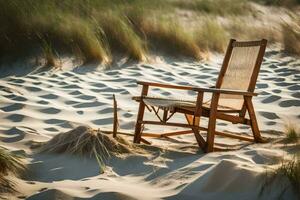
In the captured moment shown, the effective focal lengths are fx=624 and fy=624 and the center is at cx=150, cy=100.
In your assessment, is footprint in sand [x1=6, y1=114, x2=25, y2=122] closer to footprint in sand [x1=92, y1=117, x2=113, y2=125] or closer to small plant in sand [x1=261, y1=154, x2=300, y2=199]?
footprint in sand [x1=92, y1=117, x2=113, y2=125]

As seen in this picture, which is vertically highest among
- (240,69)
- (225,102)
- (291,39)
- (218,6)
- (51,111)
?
(218,6)

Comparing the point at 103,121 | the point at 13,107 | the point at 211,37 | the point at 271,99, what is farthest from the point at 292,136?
the point at 211,37

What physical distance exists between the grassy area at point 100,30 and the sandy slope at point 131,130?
0.33 m

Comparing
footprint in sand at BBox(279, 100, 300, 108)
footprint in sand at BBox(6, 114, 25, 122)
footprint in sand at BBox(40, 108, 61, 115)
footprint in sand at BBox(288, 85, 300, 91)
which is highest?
footprint in sand at BBox(288, 85, 300, 91)

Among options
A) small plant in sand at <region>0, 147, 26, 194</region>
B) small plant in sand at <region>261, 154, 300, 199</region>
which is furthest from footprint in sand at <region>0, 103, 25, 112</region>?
small plant in sand at <region>261, 154, 300, 199</region>

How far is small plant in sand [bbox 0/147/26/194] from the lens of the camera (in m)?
3.56

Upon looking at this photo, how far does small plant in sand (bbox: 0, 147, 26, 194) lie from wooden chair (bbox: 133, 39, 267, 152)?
1.13m

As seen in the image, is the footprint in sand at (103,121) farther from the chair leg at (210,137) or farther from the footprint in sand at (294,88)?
the footprint in sand at (294,88)

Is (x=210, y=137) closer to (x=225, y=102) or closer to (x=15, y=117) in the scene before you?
(x=225, y=102)

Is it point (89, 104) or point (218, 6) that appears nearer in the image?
point (89, 104)

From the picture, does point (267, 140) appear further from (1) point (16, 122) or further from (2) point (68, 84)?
(2) point (68, 84)

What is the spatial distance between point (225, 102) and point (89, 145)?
4.62ft

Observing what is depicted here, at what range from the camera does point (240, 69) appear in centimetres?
541

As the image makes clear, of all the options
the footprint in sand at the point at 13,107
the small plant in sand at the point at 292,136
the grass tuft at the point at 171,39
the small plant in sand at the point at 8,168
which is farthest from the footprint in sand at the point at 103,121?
the grass tuft at the point at 171,39
